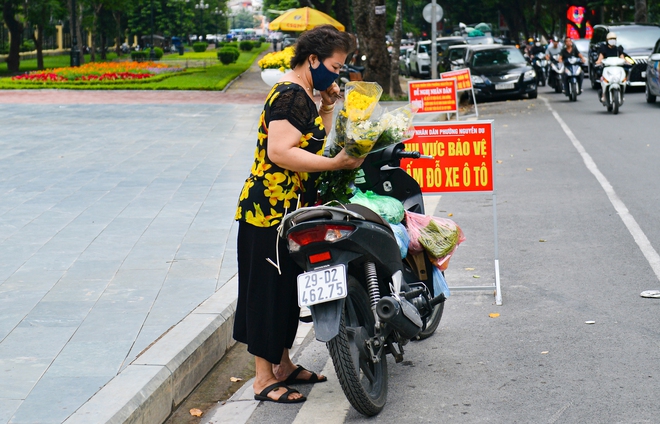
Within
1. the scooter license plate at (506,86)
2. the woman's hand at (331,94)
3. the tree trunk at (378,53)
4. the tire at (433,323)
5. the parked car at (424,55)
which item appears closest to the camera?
the woman's hand at (331,94)

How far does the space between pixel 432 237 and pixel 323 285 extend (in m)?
1.28

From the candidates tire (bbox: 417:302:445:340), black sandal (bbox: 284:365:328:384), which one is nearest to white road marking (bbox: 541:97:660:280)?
tire (bbox: 417:302:445:340)

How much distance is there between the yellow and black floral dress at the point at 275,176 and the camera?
4426 mm

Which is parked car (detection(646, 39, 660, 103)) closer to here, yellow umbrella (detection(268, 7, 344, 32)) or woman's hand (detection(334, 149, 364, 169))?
yellow umbrella (detection(268, 7, 344, 32))

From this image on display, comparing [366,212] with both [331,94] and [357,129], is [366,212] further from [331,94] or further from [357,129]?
[331,94]

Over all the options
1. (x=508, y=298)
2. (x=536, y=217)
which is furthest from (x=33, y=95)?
(x=508, y=298)

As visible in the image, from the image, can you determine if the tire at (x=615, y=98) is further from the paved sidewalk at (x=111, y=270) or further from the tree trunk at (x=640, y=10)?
the tree trunk at (x=640, y=10)

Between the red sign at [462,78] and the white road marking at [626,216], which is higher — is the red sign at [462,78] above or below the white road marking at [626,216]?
above

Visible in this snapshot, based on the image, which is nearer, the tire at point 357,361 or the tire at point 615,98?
the tire at point 357,361

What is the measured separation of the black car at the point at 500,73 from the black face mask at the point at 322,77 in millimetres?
19872

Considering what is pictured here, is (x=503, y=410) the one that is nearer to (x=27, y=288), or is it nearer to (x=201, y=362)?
(x=201, y=362)

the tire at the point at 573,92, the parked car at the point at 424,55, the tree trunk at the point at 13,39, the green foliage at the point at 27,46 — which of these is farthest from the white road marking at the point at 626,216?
the green foliage at the point at 27,46

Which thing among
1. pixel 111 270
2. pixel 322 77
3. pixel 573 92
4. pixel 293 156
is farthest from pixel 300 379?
pixel 573 92

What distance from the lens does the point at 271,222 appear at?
4.51 metres
